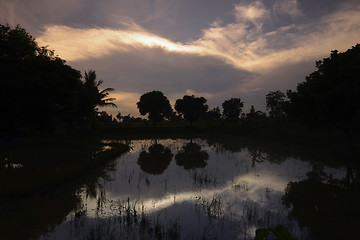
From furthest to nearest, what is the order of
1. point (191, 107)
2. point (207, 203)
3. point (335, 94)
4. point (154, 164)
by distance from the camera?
1. point (191, 107)
2. point (335, 94)
3. point (154, 164)
4. point (207, 203)

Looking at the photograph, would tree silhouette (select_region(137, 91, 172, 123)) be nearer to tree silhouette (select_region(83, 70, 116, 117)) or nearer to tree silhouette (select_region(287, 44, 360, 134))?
tree silhouette (select_region(83, 70, 116, 117))

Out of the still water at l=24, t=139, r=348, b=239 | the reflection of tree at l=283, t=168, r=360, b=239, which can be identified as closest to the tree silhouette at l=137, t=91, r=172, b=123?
the still water at l=24, t=139, r=348, b=239

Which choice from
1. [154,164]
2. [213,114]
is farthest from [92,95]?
[213,114]

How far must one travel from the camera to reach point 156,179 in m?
10.3

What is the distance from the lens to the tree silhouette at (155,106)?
5022 centimetres

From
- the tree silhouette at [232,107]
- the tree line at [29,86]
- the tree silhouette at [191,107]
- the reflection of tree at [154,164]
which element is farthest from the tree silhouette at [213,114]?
the reflection of tree at [154,164]

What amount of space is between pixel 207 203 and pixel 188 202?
67cm

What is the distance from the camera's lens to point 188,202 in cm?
734

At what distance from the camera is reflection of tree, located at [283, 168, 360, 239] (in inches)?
217

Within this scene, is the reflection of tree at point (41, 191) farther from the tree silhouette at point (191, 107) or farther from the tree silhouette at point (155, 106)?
the tree silhouette at point (191, 107)

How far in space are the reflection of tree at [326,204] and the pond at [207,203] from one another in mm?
23

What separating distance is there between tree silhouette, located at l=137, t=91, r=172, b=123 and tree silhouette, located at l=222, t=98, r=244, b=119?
33.3m

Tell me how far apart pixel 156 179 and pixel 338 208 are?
23.6ft

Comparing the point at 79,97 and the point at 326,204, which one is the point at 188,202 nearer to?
the point at 326,204
